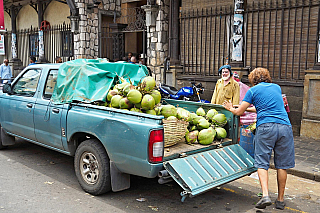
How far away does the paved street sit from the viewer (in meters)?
4.28

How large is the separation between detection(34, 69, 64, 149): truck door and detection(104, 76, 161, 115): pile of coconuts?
998mm

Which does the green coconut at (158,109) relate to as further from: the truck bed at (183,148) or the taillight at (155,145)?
the taillight at (155,145)

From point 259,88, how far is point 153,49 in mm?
8393

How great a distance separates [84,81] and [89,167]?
4.65ft

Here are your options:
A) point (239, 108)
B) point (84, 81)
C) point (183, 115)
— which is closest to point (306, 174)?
point (239, 108)

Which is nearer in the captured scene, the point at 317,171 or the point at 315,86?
the point at 317,171

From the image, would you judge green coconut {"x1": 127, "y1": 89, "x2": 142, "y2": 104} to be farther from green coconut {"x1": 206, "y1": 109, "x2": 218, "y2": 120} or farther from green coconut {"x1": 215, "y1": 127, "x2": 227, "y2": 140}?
green coconut {"x1": 215, "y1": 127, "x2": 227, "y2": 140}

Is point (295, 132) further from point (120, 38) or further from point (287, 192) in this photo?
point (120, 38)

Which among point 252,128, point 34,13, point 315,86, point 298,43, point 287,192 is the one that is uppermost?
point 34,13

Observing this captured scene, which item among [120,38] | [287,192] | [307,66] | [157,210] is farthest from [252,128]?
[120,38]

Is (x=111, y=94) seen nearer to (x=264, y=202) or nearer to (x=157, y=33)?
(x=264, y=202)

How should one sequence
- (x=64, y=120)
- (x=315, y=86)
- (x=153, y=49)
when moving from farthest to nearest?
1. (x=153, y=49)
2. (x=315, y=86)
3. (x=64, y=120)

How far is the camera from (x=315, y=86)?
790cm

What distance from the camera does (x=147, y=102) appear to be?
14.7ft
